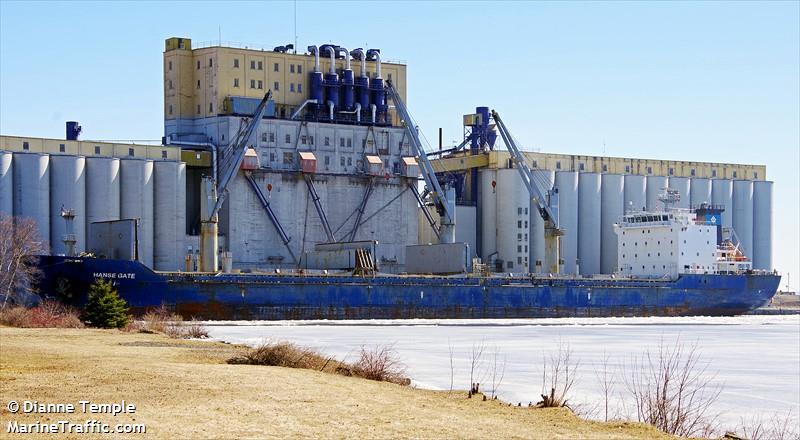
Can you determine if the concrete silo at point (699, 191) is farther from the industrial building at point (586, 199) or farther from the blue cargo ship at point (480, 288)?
the blue cargo ship at point (480, 288)

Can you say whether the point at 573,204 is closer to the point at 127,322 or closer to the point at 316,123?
the point at 316,123

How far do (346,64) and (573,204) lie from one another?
1965 cm

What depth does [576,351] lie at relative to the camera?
33125 millimetres

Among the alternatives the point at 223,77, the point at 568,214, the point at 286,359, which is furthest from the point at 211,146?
the point at 286,359

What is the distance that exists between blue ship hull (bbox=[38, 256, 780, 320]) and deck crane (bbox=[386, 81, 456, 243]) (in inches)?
197

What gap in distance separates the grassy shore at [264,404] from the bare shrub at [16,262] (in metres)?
28.1

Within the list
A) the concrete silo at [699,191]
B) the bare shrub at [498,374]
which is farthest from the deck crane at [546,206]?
the bare shrub at [498,374]

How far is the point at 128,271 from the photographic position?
5266 centimetres

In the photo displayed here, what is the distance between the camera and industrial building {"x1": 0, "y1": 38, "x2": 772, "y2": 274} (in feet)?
203

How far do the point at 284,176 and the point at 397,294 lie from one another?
11.9 metres

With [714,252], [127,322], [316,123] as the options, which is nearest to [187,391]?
[127,322]

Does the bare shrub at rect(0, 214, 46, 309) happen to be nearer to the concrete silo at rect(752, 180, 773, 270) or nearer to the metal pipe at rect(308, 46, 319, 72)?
the metal pipe at rect(308, 46, 319, 72)

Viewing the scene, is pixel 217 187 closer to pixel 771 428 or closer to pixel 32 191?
pixel 32 191

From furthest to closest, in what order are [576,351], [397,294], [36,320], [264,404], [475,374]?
[397,294], [36,320], [576,351], [475,374], [264,404]
